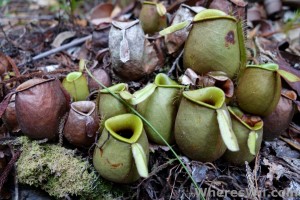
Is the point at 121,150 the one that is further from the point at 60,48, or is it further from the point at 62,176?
the point at 60,48

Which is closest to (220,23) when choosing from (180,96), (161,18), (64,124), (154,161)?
(180,96)

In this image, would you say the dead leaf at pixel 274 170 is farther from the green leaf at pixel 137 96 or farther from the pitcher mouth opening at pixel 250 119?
the green leaf at pixel 137 96

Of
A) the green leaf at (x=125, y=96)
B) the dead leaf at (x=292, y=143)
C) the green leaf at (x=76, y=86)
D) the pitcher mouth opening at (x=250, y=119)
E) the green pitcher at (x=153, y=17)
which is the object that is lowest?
the dead leaf at (x=292, y=143)

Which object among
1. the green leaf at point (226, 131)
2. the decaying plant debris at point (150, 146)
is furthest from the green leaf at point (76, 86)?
the green leaf at point (226, 131)

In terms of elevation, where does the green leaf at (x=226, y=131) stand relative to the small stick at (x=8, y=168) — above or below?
above

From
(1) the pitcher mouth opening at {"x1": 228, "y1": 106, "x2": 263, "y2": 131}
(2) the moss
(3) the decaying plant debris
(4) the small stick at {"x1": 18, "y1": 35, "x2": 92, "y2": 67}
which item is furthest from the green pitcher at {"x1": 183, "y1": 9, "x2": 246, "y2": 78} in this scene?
(4) the small stick at {"x1": 18, "y1": 35, "x2": 92, "y2": 67}

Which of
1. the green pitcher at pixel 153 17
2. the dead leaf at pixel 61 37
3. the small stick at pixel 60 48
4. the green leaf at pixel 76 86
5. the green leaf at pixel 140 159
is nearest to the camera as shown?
the green leaf at pixel 140 159

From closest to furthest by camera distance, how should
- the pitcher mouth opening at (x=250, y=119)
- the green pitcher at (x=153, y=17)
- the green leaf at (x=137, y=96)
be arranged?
the green leaf at (x=137, y=96)
the pitcher mouth opening at (x=250, y=119)
the green pitcher at (x=153, y=17)

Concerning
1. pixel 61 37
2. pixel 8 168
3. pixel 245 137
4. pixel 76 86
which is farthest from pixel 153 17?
pixel 8 168
